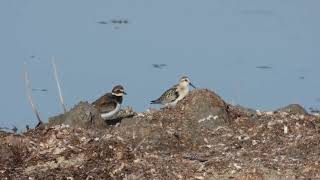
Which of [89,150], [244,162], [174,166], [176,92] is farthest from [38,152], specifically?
[176,92]

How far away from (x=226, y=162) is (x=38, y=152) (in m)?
2.19

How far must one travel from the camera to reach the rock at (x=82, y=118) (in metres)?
12.9

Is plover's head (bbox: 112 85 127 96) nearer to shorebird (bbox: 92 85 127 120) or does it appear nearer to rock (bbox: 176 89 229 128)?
shorebird (bbox: 92 85 127 120)

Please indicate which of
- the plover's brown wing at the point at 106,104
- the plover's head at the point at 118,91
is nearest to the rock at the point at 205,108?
the plover's brown wing at the point at 106,104

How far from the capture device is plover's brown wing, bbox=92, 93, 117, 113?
585 inches

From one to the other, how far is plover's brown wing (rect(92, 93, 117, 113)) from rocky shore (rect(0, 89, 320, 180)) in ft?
4.75

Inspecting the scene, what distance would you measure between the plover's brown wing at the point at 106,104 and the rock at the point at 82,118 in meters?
1.59

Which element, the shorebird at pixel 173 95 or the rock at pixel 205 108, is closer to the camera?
the rock at pixel 205 108

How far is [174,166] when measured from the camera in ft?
36.3

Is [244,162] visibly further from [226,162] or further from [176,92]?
[176,92]

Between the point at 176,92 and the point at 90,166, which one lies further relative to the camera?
the point at 176,92

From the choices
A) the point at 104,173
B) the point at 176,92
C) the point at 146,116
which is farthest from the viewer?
the point at 176,92

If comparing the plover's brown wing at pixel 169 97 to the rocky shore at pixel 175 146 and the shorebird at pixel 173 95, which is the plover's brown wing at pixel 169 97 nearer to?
the shorebird at pixel 173 95

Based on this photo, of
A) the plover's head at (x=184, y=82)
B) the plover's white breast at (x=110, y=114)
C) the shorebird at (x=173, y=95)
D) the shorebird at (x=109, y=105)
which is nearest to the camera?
the plover's white breast at (x=110, y=114)
